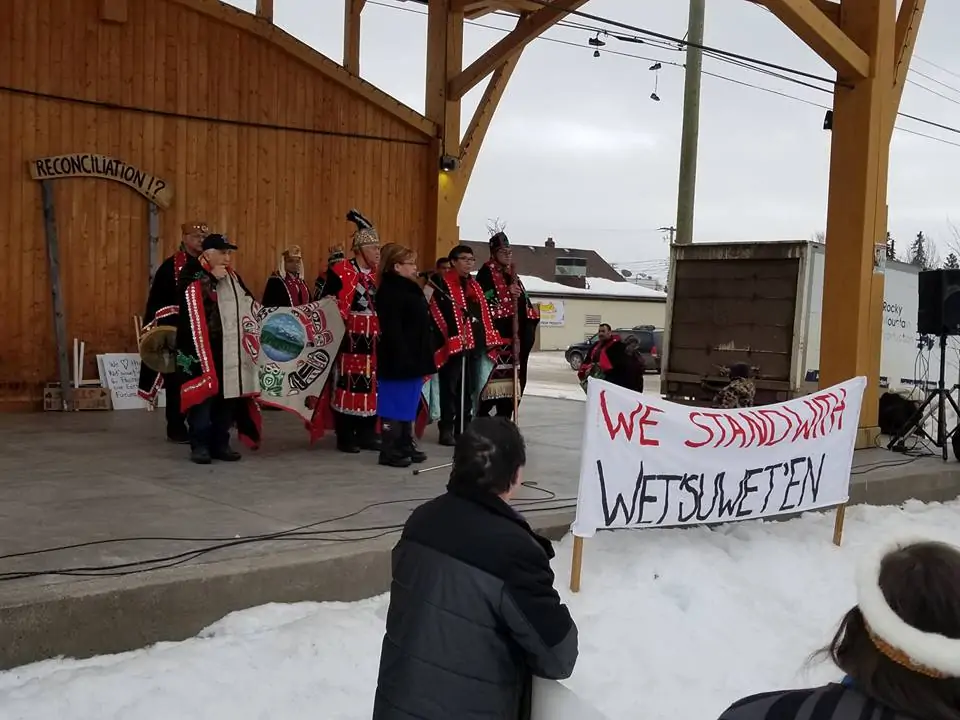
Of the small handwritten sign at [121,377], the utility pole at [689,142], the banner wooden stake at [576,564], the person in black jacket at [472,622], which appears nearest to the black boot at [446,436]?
the banner wooden stake at [576,564]

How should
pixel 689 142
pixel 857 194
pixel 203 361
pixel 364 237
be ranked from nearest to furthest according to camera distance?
pixel 203 361 → pixel 364 237 → pixel 857 194 → pixel 689 142

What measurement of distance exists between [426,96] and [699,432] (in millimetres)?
8559

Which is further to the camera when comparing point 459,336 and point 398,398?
point 459,336

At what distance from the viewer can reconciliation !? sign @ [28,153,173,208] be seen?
32.7 ft

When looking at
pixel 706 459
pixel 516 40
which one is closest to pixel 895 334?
pixel 516 40

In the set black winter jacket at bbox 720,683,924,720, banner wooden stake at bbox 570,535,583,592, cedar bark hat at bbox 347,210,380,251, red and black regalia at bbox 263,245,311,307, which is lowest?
banner wooden stake at bbox 570,535,583,592

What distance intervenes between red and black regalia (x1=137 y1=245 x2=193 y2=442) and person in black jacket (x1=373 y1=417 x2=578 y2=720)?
5.10 metres

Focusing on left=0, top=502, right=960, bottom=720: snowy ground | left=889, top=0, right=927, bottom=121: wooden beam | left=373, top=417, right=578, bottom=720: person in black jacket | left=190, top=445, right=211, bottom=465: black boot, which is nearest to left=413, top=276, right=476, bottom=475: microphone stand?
left=190, top=445, right=211, bottom=465: black boot

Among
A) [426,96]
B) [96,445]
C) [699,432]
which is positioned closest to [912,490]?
[699,432]

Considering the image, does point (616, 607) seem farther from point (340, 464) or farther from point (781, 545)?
point (340, 464)

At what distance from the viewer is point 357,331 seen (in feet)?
24.6

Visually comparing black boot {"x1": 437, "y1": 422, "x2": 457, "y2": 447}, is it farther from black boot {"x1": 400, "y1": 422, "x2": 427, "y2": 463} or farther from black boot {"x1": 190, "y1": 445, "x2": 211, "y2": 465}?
black boot {"x1": 190, "y1": 445, "x2": 211, "y2": 465}

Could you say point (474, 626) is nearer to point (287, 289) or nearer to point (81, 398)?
point (287, 289)

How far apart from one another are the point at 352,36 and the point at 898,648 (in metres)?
13.4
